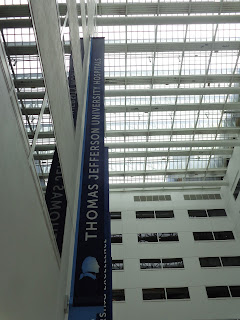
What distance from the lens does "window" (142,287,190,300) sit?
24.1 meters

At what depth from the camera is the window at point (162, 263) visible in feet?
84.8

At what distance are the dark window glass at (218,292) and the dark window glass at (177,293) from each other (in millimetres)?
1651

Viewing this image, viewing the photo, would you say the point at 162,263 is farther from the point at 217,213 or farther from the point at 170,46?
the point at 170,46

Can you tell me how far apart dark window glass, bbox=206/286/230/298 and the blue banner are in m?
16.5

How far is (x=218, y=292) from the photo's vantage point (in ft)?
80.1

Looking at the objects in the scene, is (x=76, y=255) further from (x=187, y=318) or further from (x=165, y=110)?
(x=165, y=110)

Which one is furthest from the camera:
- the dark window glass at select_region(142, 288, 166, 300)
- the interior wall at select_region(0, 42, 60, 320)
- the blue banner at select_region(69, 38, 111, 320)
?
the dark window glass at select_region(142, 288, 166, 300)

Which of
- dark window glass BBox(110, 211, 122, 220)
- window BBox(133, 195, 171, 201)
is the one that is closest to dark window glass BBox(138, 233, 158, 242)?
dark window glass BBox(110, 211, 122, 220)

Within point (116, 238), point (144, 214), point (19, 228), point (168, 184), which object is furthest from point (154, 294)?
point (19, 228)

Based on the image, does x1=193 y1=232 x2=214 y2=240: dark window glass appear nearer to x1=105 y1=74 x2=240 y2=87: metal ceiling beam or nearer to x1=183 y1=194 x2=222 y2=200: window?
x1=183 y1=194 x2=222 y2=200: window

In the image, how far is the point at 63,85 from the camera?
29.0ft

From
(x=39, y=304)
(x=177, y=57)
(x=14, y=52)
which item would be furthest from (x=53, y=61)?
(x=177, y=57)

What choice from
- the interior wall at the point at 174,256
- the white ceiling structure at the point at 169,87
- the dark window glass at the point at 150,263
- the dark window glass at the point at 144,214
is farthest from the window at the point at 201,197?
the dark window glass at the point at 150,263

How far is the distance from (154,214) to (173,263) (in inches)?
189
